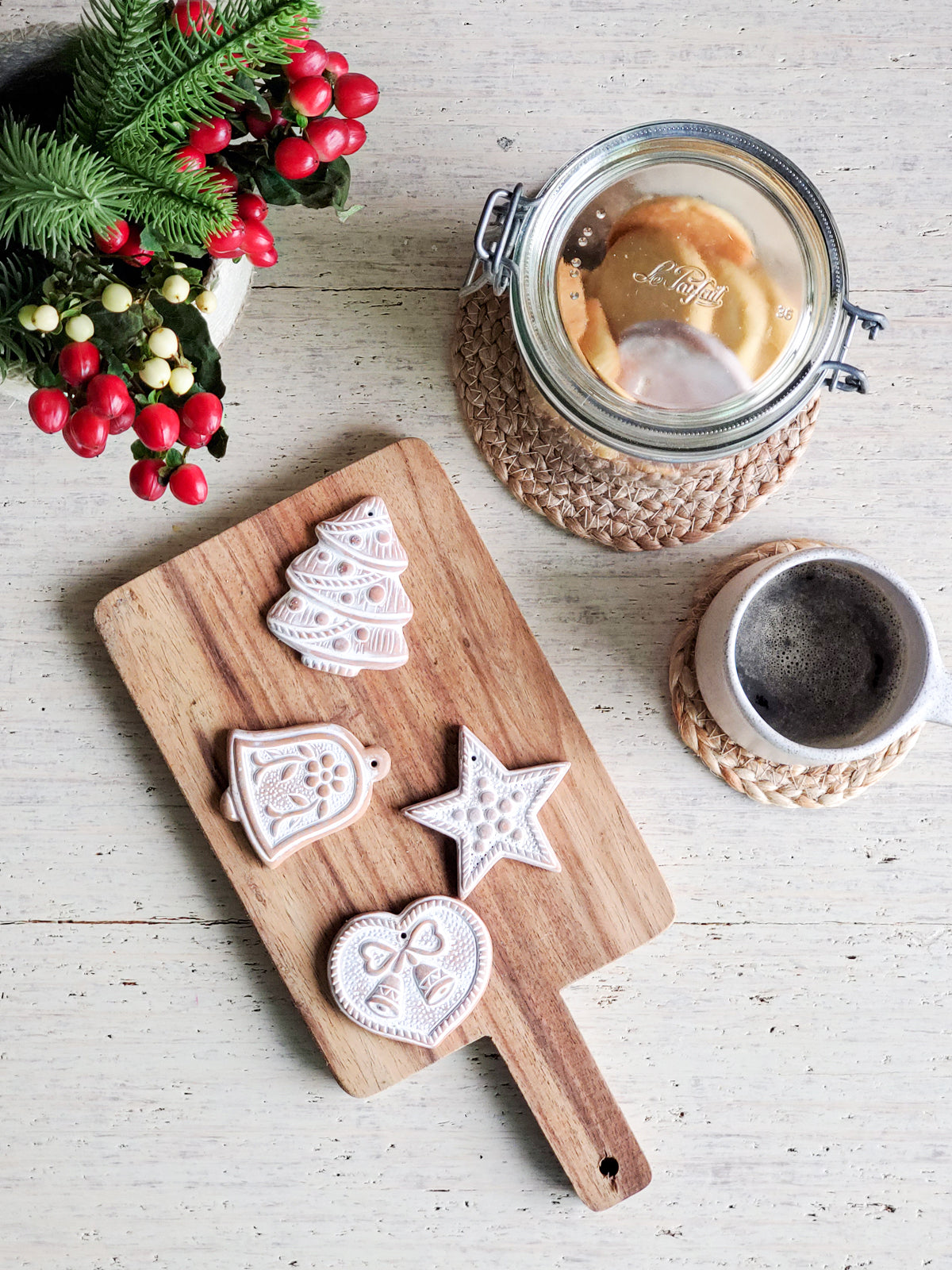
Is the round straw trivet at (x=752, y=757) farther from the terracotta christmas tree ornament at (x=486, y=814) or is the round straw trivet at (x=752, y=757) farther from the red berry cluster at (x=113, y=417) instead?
the red berry cluster at (x=113, y=417)

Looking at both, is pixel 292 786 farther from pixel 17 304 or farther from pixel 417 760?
pixel 17 304

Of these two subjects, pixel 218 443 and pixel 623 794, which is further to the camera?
pixel 623 794

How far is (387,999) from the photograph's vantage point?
0.73 m

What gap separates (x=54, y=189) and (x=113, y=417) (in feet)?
0.34

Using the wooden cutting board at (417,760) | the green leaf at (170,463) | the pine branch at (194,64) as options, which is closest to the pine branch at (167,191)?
the pine branch at (194,64)

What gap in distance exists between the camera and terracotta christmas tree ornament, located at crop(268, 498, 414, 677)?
2.40 ft

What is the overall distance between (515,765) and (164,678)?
26cm

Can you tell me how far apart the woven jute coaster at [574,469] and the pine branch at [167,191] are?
255 millimetres

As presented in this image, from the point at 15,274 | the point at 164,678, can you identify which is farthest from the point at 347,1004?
the point at 15,274

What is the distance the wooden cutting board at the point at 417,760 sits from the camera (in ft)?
2.44

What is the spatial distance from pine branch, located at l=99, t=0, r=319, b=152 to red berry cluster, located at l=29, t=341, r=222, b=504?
4.2 inches

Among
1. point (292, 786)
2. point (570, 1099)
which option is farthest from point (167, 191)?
point (570, 1099)

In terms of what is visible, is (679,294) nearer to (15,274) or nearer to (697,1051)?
(15,274)

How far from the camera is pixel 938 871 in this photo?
797mm
